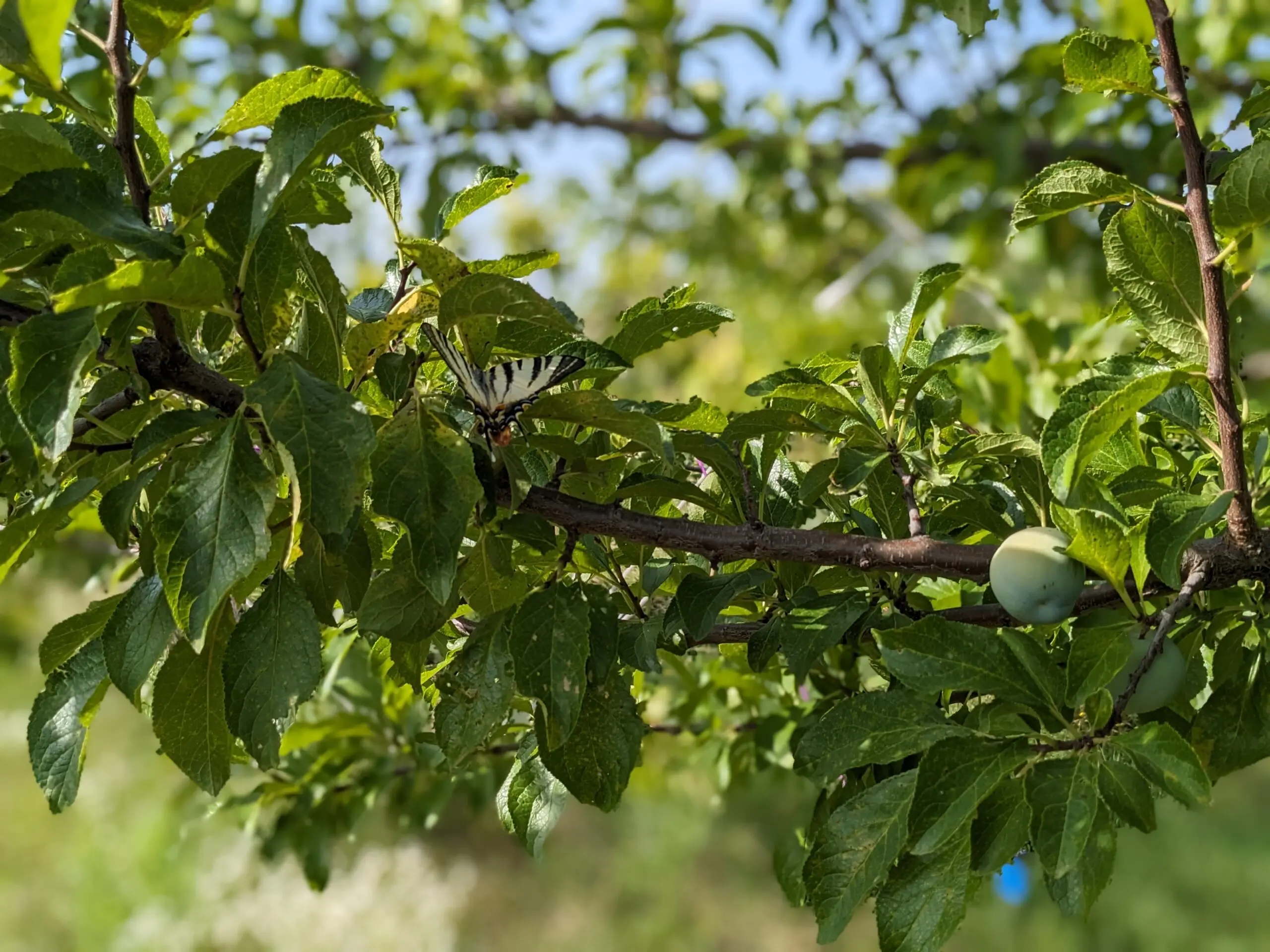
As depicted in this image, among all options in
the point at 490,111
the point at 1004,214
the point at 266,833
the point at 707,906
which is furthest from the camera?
the point at 707,906

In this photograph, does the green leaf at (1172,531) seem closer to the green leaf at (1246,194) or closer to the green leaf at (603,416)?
the green leaf at (1246,194)

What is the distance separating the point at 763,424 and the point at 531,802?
261 millimetres

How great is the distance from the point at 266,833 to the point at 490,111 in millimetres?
1463

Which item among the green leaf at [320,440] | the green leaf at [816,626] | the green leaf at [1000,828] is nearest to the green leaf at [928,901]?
the green leaf at [1000,828]

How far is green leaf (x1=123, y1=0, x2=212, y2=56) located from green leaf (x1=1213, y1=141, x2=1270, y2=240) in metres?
0.48

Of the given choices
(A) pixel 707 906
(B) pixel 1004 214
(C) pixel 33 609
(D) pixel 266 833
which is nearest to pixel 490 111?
(B) pixel 1004 214

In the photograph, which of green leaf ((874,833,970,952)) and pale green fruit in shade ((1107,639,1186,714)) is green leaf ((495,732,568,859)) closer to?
green leaf ((874,833,970,952))

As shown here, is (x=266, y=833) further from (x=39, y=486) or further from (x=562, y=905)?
(x=562, y=905)

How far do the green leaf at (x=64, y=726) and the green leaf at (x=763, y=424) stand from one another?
13.9 inches

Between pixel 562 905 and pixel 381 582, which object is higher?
pixel 381 582

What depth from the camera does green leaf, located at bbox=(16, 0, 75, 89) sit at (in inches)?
17.8

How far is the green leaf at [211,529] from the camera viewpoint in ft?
1.53

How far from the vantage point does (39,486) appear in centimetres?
54

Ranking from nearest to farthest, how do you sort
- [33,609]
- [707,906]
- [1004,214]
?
[1004,214]
[33,609]
[707,906]
